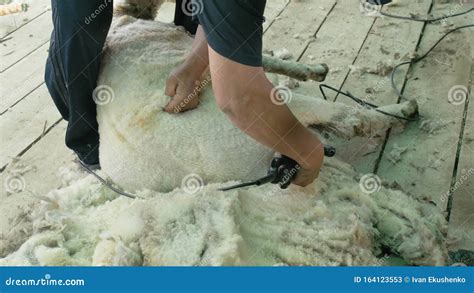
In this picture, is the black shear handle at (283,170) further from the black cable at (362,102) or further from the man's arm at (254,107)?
the black cable at (362,102)

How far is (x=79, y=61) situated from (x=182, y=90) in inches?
15.0

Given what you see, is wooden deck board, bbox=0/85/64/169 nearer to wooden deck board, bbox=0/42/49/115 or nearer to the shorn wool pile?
wooden deck board, bbox=0/42/49/115

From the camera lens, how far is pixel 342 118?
7.06ft

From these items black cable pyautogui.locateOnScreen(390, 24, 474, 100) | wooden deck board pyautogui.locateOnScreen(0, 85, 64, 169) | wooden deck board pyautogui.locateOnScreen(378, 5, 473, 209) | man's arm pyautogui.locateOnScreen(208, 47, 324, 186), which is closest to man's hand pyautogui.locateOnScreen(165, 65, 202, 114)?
man's arm pyautogui.locateOnScreen(208, 47, 324, 186)

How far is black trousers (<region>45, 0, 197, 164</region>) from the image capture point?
1808 millimetres

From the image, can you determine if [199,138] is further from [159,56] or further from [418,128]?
[418,128]

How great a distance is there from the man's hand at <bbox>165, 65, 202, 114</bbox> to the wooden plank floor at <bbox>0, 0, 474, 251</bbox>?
0.74 metres

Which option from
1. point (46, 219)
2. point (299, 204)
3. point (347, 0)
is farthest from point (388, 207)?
point (347, 0)

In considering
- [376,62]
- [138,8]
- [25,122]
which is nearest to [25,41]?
[25,122]

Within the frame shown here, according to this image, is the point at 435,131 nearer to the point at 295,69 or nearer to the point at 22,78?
the point at 295,69

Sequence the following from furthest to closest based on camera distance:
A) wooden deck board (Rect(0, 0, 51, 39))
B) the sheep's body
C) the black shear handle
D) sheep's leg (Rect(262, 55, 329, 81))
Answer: wooden deck board (Rect(0, 0, 51, 39)), sheep's leg (Rect(262, 55, 329, 81)), the sheep's body, the black shear handle

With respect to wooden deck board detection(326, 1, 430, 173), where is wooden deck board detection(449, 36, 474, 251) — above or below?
above

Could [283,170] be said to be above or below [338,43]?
above

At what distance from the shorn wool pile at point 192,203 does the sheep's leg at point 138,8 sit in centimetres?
13
